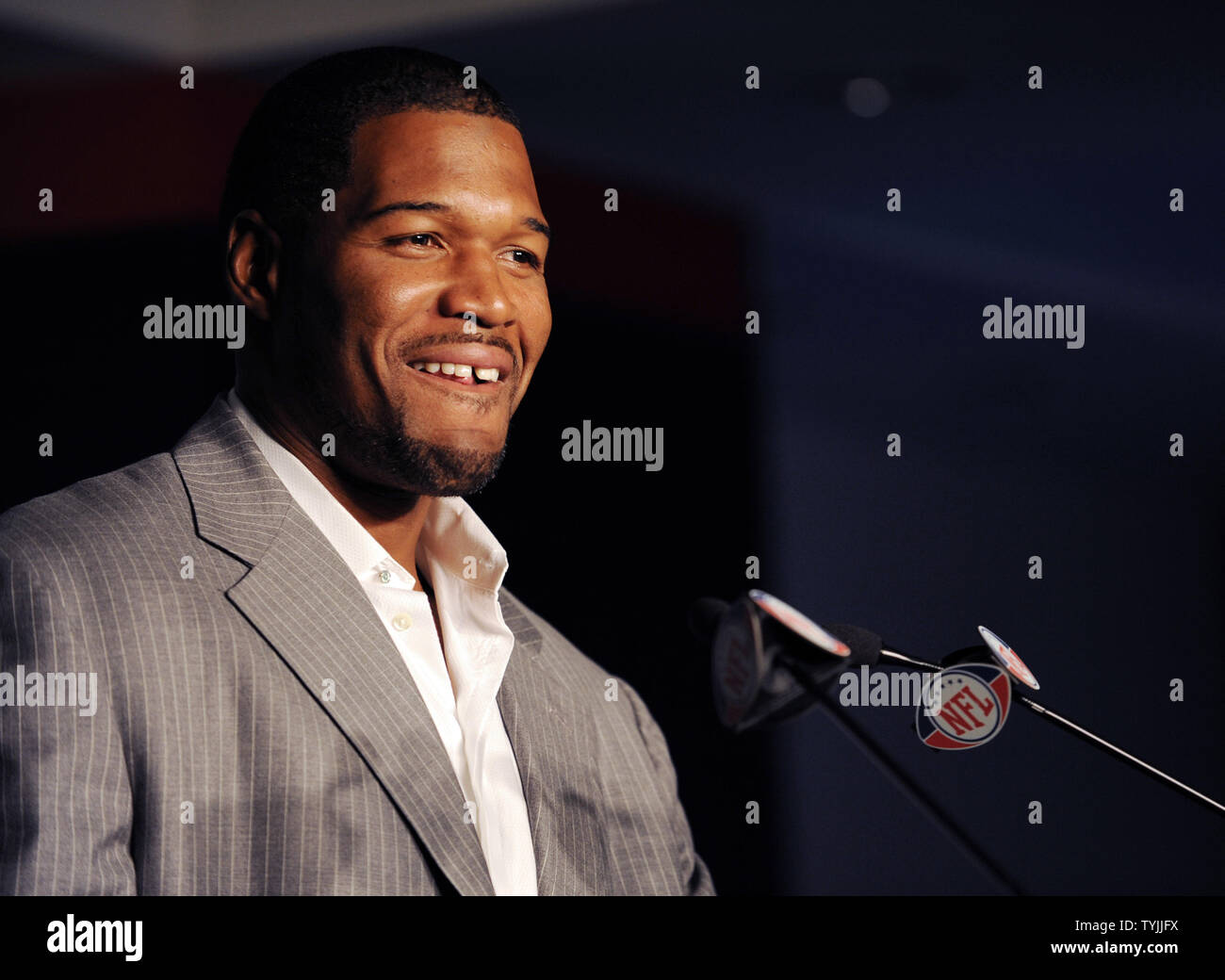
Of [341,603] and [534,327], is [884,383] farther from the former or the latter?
[341,603]

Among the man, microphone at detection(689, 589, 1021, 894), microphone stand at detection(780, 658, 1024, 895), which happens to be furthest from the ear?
microphone stand at detection(780, 658, 1024, 895)

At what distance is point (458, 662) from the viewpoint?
1880 mm

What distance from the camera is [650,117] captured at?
2371mm

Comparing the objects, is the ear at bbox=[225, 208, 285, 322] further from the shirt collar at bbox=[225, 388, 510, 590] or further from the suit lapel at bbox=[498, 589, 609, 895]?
the suit lapel at bbox=[498, 589, 609, 895]

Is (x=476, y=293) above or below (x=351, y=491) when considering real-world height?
above

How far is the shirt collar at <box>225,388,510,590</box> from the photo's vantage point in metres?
1.82

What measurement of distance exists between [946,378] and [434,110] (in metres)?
1.12

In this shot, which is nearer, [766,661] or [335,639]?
[766,661]

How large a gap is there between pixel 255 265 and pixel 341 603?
567mm

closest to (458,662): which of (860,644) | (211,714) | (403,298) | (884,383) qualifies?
(211,714)

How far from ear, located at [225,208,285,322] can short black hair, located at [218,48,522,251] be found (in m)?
0.02

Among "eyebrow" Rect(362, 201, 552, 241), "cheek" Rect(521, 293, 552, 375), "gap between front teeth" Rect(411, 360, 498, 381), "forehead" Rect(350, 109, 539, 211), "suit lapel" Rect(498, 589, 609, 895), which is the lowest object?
"suit lapel" Rect(498, 589, 609, 895)

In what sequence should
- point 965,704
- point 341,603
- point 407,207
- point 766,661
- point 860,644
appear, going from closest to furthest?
point 766,661 → point 860,644 → point 965,704 → point 341,603 → point 407,207
